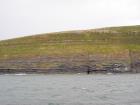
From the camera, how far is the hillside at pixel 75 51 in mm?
134625

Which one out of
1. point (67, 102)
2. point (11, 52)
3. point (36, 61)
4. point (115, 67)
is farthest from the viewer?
point (11, 52)

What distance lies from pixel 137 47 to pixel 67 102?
4081 inches

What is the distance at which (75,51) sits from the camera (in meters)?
146

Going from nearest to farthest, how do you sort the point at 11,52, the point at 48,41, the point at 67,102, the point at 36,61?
the point at 67,102 < the point at 36,61 < the point at 11,52 < the point at 48,41

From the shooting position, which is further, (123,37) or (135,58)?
(123,37)

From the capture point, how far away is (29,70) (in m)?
134

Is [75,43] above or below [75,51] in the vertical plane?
above

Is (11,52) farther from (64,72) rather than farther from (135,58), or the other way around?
(135,58)

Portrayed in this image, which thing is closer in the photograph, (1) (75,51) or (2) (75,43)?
(1) (75,51)

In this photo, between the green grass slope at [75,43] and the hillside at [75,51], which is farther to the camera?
the green grass slope at [75,43]

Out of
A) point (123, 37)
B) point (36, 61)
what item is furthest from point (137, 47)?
point (36, 61)

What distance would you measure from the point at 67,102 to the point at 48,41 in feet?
366

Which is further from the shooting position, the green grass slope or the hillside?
the green grass slope

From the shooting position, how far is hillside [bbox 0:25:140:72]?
5300 inches
